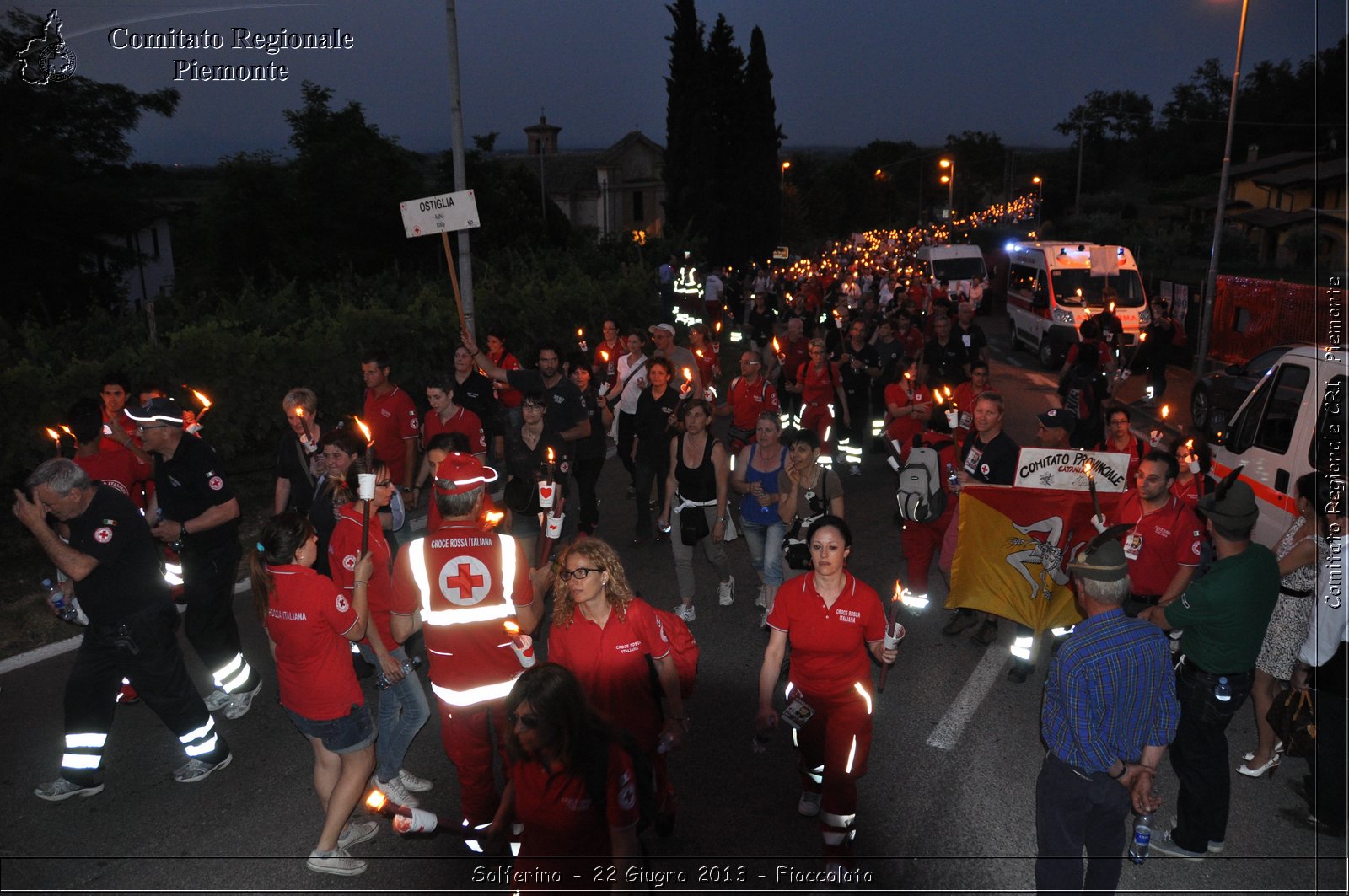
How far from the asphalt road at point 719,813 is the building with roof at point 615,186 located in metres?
62.9

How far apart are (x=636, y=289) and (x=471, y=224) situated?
36.4 ft

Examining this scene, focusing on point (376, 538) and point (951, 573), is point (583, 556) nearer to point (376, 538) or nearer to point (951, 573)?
point (376, 538)

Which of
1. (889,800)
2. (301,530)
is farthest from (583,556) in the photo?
(889,800)

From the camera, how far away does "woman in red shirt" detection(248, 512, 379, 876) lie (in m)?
4.30

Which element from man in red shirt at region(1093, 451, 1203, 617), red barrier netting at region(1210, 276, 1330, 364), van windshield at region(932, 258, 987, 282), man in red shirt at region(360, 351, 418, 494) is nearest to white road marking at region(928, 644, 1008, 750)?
man in red shirt at region(1093, 451, 1203, 617)

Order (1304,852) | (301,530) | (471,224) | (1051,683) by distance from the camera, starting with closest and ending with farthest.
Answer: (1051,683)
(301,530)
(1304,852)
(471,224)

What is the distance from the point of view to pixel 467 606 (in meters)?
4.32

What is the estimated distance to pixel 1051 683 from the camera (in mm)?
3934

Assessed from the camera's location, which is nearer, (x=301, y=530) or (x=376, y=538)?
(x=301, y=530)

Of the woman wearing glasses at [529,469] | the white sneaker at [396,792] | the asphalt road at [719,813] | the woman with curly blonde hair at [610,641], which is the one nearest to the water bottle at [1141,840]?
the asphalt road at [719,813]

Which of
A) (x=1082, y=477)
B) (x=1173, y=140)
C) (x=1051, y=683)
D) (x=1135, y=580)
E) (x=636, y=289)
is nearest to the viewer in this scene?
(x=1051, y=683)

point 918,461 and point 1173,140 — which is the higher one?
point 1173,140

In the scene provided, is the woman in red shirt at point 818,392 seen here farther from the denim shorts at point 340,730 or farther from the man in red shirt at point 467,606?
the denim shorts at point 340,730

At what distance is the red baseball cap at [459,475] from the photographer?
14.5 feet
